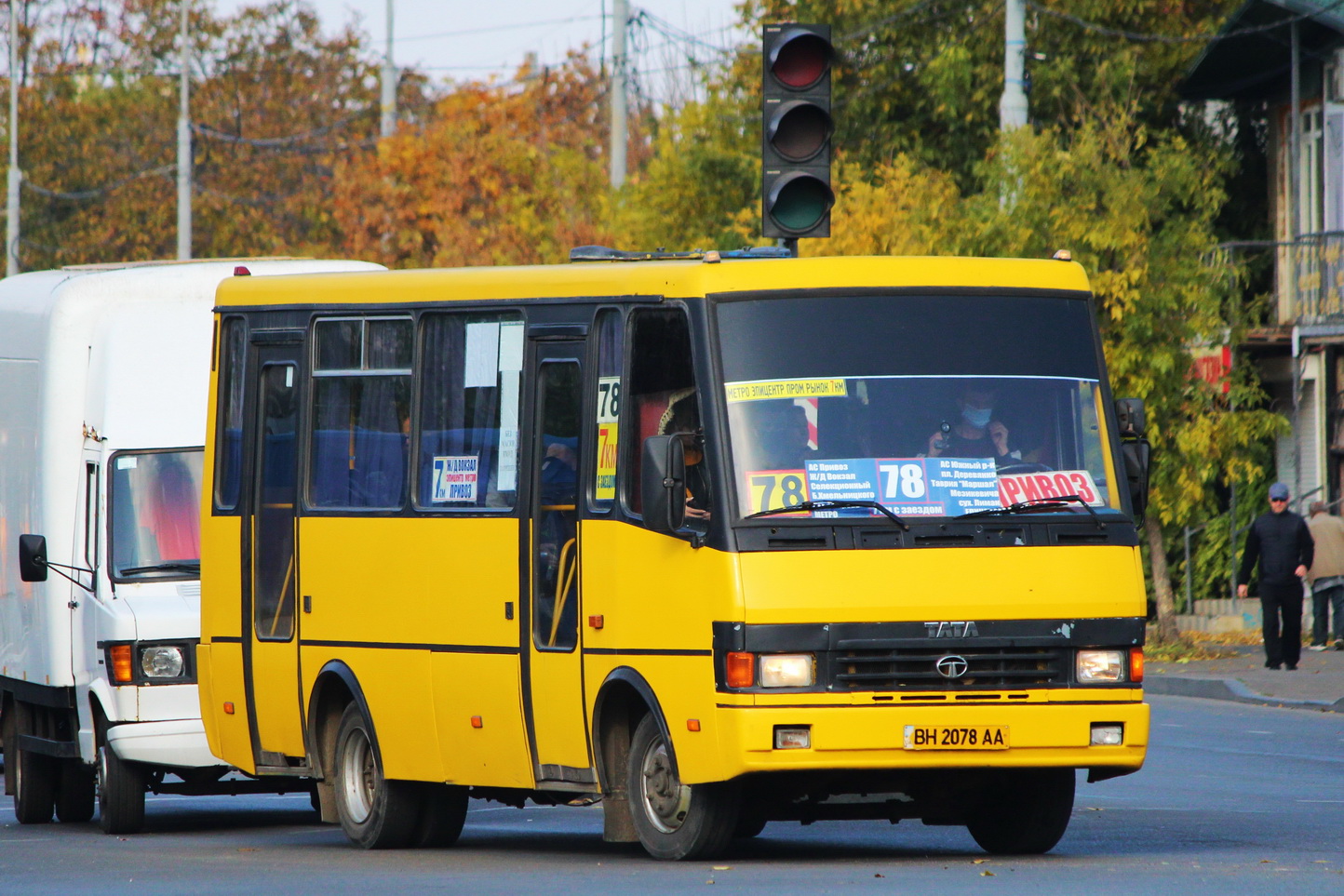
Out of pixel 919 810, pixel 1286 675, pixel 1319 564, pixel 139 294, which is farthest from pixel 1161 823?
pixel 1319 564

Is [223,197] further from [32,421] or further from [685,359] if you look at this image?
[685,359]

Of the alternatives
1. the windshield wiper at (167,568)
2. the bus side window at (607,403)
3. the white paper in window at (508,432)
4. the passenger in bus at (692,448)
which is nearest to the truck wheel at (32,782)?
the windshield wiper at (167,568)

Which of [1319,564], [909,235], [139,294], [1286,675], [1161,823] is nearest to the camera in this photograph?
[1161,823]

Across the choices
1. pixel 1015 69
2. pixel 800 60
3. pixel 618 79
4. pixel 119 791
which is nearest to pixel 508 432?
pixel 800 60

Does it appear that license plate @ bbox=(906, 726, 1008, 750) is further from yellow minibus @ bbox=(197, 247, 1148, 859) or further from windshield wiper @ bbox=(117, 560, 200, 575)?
windshield wiper @ bbox=(117, 560, 200, 575)

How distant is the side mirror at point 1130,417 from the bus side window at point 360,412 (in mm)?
3496

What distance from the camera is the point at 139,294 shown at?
15.4 metres

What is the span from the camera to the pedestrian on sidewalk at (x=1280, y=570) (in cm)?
2500

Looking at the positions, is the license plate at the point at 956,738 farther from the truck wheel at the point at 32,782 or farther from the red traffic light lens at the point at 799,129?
the truck wheel at the point at 32,782

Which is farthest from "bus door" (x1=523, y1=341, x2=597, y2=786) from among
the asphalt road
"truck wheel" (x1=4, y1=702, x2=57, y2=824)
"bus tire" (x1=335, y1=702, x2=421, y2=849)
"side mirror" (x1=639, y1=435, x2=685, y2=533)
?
"truck wheel" (x1=4, y1=702, x2=57, y2=824)

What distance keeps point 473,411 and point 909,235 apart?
20679 millimetres

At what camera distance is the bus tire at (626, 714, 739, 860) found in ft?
34.8

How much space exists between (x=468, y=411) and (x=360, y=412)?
→ 954 mm

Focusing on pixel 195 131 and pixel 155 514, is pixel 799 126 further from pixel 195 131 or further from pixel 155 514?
pixel 195 131
